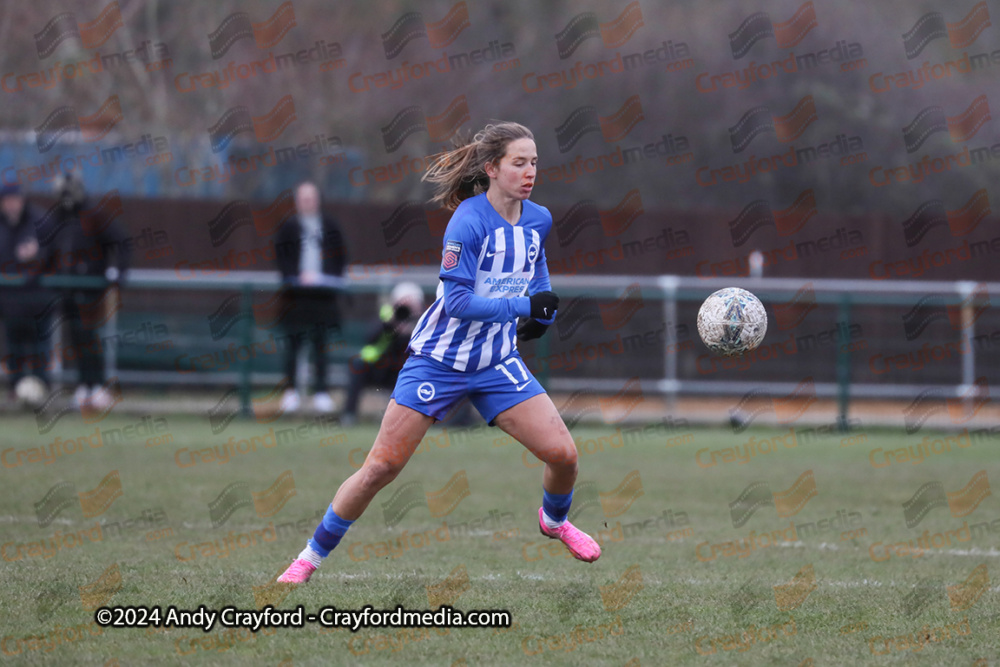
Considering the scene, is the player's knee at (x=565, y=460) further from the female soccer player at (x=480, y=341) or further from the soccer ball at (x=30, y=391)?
the soccer ball at (x=30, y=391)

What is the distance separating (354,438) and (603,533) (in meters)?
5.24

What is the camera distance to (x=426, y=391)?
5.69m

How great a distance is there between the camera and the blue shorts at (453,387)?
18.7ft

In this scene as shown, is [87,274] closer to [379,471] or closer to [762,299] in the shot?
[762,299]

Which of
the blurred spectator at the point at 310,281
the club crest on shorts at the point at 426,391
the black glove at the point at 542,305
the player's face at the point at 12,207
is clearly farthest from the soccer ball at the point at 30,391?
the black glove at the point at 542,305

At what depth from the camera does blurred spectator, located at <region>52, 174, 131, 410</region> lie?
13641 mm

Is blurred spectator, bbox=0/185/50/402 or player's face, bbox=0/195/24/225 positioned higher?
player's face, bbox=0/195/24/225

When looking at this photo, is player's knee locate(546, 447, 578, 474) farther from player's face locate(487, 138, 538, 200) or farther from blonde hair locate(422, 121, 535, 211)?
blonde hair locate(422, 121, 535, 211)

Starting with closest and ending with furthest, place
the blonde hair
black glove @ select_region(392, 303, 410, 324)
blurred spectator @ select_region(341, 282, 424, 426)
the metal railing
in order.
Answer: the blonde hair < black glove @ select_region(392, 303, 410, 324) < blurred spectator @ select_region(341, 282, 424, 426) < the metal railing

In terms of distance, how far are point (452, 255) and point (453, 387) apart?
61 cm

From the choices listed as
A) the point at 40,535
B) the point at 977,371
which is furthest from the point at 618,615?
the point at 977,371

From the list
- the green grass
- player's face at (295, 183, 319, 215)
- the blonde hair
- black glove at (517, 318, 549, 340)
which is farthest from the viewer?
player's face at (295, 183, 319, 215)

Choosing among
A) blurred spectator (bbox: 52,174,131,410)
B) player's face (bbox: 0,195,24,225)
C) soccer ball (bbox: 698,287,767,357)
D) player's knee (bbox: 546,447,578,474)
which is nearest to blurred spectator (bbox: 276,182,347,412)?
blurred spectator (bbox: 52,174,131,410)

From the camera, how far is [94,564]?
20.3 ft
